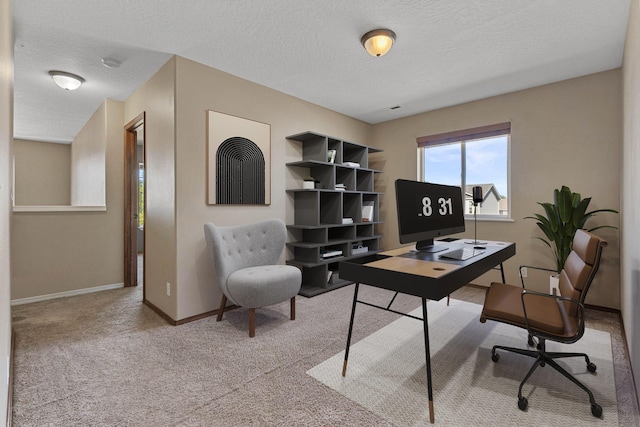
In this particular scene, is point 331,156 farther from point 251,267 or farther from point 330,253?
point 251,267

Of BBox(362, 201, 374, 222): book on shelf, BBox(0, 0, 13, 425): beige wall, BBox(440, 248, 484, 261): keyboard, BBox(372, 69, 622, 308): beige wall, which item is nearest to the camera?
BBox(0, 0, 13, 425): beige wall

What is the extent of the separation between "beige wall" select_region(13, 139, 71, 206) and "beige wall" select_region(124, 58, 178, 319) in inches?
199

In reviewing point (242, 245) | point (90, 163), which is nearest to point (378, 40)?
point (242, 245)

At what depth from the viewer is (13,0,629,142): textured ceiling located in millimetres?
2113

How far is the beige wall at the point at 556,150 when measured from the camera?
3.02 meters

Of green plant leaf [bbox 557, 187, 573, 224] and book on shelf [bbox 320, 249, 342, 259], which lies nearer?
green plant leaf [bbox 557, 187, 573, 224]

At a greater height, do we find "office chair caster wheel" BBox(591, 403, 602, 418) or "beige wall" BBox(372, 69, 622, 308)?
"beige wall" BBox(372, 69, 622, 308)

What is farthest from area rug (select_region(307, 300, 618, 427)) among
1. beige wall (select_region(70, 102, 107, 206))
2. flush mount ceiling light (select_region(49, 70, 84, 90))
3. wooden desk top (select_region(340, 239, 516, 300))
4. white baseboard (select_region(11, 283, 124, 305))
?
beige wall (select_region(70, 102, 107, 206))

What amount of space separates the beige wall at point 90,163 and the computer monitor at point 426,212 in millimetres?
3952

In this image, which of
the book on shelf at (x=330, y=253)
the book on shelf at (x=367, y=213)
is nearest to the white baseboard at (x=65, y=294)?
the book on shelf at (x=330, y=253)

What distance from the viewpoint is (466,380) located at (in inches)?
73.5

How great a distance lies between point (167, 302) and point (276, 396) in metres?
1.71

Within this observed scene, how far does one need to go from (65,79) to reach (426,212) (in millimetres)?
3859

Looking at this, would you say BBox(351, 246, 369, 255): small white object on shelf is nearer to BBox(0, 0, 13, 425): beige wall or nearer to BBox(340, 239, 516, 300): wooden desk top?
BBox(340, 239, 516, 300): wooden desk top
